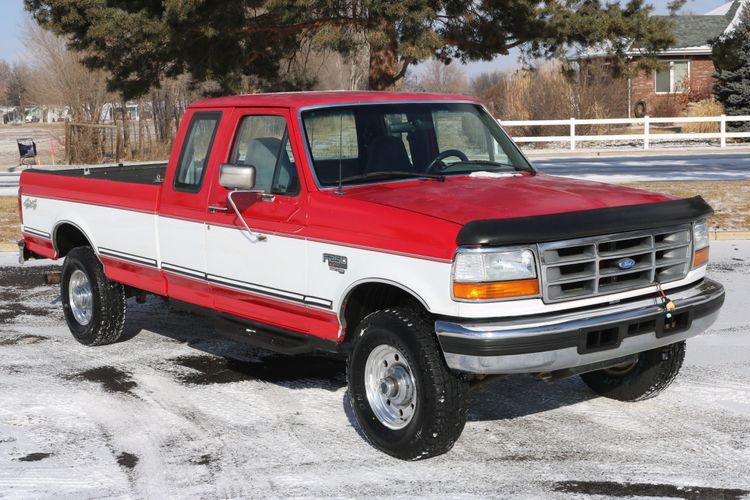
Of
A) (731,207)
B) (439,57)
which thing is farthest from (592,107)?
(731,207)

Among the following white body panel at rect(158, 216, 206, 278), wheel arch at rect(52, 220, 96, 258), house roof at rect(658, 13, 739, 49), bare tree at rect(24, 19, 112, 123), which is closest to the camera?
white body panel at rect(158, 216, 206, 278)

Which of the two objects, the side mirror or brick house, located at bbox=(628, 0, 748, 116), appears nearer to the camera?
the side mirror

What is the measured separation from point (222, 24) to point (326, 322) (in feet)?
52.6

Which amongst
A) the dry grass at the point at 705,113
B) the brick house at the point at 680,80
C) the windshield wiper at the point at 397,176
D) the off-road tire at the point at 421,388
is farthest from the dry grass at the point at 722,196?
the brick house at the point at 680,80

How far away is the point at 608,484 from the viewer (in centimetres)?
501

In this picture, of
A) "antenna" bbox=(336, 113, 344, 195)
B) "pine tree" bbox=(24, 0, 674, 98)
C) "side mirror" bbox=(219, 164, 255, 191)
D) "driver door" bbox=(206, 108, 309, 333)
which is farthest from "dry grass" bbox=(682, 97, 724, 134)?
"side mirror" bbox=(219, 164, 255, 191)

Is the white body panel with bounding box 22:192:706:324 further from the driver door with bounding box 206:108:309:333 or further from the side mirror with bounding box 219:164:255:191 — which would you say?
the side mirror with bounding box 219:164:255:191

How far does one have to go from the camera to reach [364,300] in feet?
19.2

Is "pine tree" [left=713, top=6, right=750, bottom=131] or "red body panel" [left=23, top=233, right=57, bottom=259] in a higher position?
"pine tree" [left=713, top=6, right=750, bottom=131]

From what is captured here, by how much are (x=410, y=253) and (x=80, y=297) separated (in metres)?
4.40

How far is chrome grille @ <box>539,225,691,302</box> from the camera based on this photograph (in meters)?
5.06

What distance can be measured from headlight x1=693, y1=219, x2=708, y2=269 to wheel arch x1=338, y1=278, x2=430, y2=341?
66.3 inches

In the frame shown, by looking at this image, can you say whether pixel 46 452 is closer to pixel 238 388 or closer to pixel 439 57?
pixel 238 388

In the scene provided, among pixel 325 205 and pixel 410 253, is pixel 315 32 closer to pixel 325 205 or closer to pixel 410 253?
pixel 325 205
